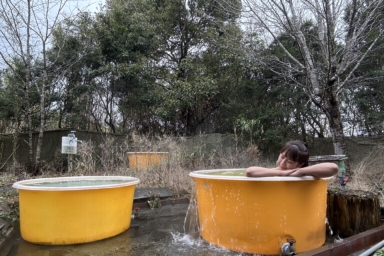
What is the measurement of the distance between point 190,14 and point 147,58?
2.60m

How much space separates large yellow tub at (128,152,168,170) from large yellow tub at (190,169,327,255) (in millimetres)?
3200

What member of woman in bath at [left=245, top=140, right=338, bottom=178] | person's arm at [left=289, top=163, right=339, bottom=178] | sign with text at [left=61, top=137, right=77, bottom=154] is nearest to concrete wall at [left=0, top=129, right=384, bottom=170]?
sign with text at [left=61, top=137, right=77, bottom=154]

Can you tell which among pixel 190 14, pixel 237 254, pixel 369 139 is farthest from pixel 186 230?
pixel 190 14

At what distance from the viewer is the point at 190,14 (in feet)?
31.8

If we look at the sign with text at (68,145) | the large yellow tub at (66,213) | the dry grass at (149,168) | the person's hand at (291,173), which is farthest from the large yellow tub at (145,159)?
the person's hand at (291,173)

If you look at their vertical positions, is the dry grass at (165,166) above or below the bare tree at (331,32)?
below

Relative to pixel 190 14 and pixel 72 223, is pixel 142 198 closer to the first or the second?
pixel 72 223

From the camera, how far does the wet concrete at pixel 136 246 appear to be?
83.8 inches

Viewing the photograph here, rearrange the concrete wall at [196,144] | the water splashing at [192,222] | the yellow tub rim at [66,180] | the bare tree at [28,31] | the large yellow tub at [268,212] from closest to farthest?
the large yellow tub at [268,212] → the yellow tub rim at [66,180] → the water splashing at [192,222] → the bare tree at [28,31] → the concrete wall at [196,144]

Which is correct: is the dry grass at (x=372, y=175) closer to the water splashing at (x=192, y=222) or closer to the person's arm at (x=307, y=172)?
the person's arm at (x=307, y=172)

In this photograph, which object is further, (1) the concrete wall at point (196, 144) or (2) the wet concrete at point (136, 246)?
(1) the concrete wall at point (196, 144)

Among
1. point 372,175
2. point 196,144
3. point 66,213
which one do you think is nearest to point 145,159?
point 196,144

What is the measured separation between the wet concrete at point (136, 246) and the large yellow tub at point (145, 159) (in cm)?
230

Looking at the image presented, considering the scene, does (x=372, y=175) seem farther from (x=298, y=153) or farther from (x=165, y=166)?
(x=165, y=166)
